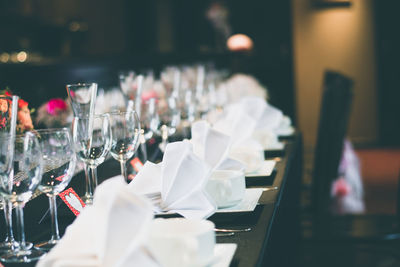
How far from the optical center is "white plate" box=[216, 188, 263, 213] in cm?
122

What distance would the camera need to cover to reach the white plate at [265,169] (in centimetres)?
160

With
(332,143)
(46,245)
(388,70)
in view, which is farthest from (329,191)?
(388,70)

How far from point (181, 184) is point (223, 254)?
0.26 metres

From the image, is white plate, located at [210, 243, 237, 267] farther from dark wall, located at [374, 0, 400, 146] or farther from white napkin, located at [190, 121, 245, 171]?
dark wall, located at [374, 0, 400, 146]

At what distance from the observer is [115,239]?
0.79 metres

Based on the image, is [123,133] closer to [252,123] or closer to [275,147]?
[252,123]

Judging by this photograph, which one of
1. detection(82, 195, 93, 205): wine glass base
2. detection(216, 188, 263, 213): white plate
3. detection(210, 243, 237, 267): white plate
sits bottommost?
detection(216, 188, 263, 213): white plate

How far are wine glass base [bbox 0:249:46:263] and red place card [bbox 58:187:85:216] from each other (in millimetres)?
191

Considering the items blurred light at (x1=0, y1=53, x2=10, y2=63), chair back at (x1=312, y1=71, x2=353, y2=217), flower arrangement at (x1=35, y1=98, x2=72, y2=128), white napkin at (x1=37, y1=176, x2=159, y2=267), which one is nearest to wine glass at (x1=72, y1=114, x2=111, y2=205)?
white napkin at (x1=37, y1=176, x2=159, y2=267)

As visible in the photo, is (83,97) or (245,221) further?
(83,97)

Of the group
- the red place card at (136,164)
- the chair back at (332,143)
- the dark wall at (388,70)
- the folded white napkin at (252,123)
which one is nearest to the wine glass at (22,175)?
the red place card at (136,164)

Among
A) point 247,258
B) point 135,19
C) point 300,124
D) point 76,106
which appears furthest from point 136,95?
point 135,19

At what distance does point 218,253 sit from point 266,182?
62cm

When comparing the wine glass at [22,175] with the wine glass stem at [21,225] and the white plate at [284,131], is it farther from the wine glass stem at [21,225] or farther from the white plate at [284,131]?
the white plate at [284,131]
